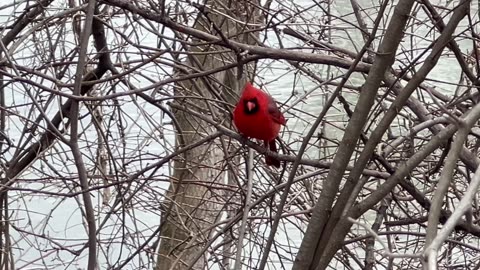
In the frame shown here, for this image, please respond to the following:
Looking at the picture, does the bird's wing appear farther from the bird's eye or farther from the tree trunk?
the tree trunk

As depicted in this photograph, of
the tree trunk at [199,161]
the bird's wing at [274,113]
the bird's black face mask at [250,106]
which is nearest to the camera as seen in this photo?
the bird's black face mask at [250,106]

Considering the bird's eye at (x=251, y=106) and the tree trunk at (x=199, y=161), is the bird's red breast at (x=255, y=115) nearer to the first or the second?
the bird's eye at (x=251, y=106)

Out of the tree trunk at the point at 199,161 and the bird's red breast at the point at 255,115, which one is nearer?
the bird's red breast at the point at 255,115

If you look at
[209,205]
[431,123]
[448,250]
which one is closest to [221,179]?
[209,205]

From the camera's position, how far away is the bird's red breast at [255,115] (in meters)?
3.10

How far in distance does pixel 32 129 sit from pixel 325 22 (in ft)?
4.89

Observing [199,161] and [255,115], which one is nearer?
[255,115]

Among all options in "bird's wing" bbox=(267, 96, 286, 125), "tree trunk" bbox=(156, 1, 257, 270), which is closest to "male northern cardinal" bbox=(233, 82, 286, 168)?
"bird's wing" bbox=(267, 96, 286, 125)

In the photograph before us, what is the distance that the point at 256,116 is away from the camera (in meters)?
3.06

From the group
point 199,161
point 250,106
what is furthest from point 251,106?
point 199,161

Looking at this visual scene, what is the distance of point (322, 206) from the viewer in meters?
1.74

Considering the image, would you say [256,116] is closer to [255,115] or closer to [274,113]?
[255,115]

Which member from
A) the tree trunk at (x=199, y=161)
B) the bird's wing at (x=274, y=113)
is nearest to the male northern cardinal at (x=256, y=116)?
the bird's wing at (x=274, y=113)

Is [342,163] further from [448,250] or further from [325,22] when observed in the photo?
[325,22]
